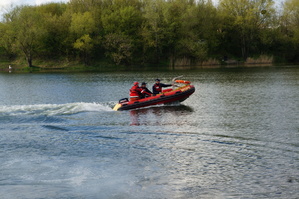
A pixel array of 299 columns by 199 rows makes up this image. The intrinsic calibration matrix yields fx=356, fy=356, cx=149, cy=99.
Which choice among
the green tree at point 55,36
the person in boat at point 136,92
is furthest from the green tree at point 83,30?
the person in boat at point 136,92

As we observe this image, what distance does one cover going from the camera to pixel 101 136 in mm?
14703

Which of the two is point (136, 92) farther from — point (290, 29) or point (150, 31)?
point (290, 29)

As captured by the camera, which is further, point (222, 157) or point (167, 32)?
point (167, 32)

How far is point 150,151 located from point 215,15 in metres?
64.0

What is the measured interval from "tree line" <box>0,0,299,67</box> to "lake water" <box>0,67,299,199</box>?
47432 mm

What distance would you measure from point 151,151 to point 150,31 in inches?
2273

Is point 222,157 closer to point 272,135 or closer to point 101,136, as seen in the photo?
point 272,135

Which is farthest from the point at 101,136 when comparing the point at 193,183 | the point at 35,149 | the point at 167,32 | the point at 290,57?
the point at 290,57

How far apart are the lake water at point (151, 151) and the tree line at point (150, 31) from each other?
4743 cm

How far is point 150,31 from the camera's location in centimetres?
6819

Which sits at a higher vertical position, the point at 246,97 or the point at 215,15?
the point at 215,15

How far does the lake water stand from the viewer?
926 cm

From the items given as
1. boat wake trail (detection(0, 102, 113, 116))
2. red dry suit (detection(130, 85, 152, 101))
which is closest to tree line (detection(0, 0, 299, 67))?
boat wake trail (detection(0, 102, 113, 116))

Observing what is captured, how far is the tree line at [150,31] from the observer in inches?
2611
